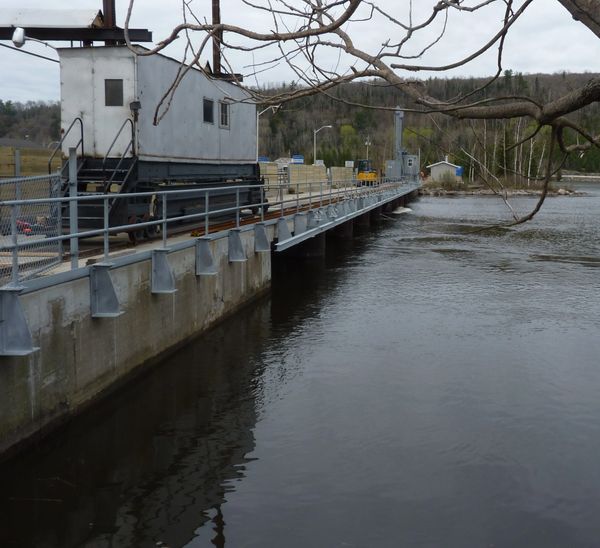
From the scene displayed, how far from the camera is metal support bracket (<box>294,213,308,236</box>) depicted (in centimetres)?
2095

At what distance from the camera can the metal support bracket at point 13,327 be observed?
7.72 meters

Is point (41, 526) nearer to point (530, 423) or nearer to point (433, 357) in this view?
point (530, 423)

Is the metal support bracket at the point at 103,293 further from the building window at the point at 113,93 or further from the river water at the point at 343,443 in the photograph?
the building window at the point at 113,93

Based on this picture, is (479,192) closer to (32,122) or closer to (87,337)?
(32,122)

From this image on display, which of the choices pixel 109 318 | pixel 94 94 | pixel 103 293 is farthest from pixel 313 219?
pixel 103 293

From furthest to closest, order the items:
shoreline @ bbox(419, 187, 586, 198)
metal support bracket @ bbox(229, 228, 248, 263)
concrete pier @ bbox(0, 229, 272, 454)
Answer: shoreline @ bbox(419, 187, 586, 198) < metal support bracket @ bbox(229, 228, 248, 263) < concrete pier @ bbox(0, 229, 272, 454)

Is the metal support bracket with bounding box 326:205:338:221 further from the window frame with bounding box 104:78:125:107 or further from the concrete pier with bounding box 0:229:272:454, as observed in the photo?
the window frame with bounding box 104:78:125:107

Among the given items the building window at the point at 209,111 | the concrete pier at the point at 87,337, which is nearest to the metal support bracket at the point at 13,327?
the concrete pier at the point at 87,337

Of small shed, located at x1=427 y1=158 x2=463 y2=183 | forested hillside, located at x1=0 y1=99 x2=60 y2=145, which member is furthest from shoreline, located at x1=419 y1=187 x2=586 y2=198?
forested hillside, located at x1=0 y1=99 x2=60 y2=145

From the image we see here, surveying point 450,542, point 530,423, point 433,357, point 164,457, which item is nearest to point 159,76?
point 433,357

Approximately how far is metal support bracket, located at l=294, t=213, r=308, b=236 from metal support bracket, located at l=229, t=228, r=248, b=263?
4694mm

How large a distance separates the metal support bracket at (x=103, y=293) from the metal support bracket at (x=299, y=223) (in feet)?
36.8

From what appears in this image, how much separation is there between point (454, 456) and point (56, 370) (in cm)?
496

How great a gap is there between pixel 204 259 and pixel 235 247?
2.19 meters
